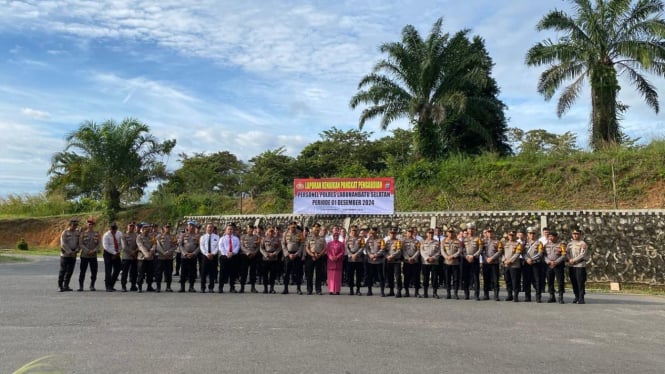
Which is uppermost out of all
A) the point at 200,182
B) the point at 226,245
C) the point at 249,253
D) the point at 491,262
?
the point at 200,182

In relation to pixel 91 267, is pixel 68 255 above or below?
above

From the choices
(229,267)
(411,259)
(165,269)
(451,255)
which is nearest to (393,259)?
(411,259)

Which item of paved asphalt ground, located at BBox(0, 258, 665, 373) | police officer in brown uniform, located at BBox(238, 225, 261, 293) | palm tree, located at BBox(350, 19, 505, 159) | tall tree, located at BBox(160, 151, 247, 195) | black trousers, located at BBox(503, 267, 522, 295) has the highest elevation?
palm tree, located at BBox(350, 19, 505, 159)

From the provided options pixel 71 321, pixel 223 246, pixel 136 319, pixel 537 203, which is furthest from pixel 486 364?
pixel 537 203

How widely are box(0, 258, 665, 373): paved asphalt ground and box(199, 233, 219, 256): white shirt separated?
5.87 ft

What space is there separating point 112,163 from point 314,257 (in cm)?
2571

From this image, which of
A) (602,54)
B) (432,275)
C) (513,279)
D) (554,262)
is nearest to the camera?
(554,262)

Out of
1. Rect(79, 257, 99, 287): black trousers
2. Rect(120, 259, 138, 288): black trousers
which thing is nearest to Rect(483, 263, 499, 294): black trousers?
Rect(120, 259, 138, 288): black trousers

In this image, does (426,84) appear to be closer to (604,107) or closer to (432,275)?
(604,107)

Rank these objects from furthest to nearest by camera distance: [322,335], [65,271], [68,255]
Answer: [68,255]
[65,271]
[322,335]

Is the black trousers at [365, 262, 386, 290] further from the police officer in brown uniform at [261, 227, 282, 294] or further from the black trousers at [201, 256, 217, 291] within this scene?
the black trousers at [201, 256, 217, 291]

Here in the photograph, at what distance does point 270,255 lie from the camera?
1370cm

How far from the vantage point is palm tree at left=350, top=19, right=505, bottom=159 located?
27047 mm

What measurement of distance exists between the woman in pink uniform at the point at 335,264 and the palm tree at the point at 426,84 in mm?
14039
